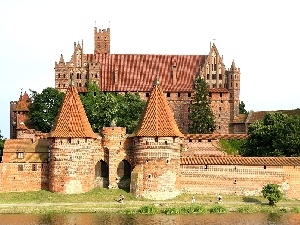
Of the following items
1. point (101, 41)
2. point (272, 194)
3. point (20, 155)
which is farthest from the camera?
point (101, 41)

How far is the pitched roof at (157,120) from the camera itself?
63094 millimetres

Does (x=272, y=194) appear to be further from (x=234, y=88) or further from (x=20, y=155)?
(x=234, y=88)

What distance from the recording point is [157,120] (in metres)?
63.5

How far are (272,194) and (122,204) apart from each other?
968cm

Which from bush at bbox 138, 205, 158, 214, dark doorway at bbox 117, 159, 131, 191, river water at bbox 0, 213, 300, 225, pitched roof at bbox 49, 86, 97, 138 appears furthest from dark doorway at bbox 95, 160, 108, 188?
river water at bbox 0, 213, 300, 225

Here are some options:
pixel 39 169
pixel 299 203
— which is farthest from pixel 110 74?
pixel 299 203

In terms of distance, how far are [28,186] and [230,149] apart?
2144cm

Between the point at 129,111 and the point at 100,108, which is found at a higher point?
the point at 100,108

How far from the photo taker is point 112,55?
316 feet

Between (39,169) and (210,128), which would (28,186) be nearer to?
(39,169)

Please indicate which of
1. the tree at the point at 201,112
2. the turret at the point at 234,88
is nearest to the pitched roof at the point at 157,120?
the tree at the point at 201,112

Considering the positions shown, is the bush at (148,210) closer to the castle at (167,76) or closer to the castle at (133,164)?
the castle at (133,164)

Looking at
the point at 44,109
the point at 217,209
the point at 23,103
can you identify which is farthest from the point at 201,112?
the point at 217,209

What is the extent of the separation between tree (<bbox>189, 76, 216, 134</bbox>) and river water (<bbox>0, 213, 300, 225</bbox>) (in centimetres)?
3302
